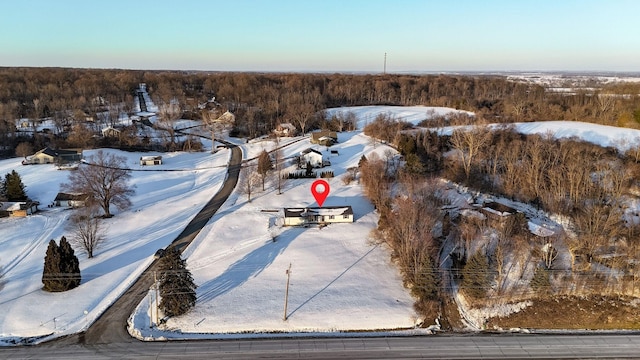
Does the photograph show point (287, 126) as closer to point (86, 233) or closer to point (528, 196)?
point (528, 196)

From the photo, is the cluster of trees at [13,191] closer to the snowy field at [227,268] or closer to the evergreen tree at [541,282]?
the snowy field at [227,268]

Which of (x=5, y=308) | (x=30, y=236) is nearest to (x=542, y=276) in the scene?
(x=5, y=308)

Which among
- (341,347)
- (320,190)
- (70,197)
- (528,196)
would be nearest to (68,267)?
(70,197)

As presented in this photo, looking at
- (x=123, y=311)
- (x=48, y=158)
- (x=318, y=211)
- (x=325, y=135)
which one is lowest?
(x=123, y=311)

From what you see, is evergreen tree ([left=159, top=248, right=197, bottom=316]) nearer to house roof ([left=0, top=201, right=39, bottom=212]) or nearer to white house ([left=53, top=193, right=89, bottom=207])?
white house ([left=53, top=193, right=89, bottom=207])

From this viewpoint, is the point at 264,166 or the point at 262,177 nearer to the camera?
the point at 262,177

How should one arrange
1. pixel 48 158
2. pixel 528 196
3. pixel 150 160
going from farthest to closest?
pixel 150 160 → pixel 48 158 → pixel 528 196
